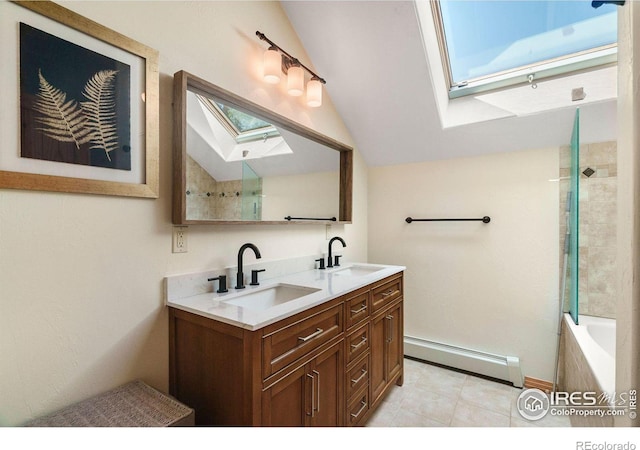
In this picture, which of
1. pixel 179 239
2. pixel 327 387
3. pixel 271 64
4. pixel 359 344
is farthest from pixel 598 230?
pixel 179 239

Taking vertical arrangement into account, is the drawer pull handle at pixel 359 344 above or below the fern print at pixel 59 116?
below

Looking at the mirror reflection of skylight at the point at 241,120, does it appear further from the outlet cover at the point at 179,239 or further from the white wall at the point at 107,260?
the outlet cover at the point at 179,239

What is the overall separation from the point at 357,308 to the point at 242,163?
1025 millimetres

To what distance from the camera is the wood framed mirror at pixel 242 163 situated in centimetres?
131

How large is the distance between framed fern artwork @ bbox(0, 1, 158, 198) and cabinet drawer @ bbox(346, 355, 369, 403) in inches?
50.7

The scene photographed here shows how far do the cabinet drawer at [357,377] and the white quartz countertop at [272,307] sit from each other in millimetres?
439

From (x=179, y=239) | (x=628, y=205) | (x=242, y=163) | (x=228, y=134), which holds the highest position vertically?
(x=228, y=134)

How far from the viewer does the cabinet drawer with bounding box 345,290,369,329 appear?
1.52 metres

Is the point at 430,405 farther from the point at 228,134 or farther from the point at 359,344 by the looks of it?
the point at 228,134

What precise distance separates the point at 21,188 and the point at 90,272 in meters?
0.34

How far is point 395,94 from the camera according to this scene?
218 cm

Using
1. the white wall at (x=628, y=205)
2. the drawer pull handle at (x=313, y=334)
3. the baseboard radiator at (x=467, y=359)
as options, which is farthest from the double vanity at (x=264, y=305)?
the white wall at (x=628, y=205)

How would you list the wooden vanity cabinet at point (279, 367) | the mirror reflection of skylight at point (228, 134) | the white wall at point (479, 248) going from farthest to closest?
the white wall at point (479, 248)
the mirror reflection of skylight at point (228, 134)
the wooden vanity cabinet at point (279, 367)
